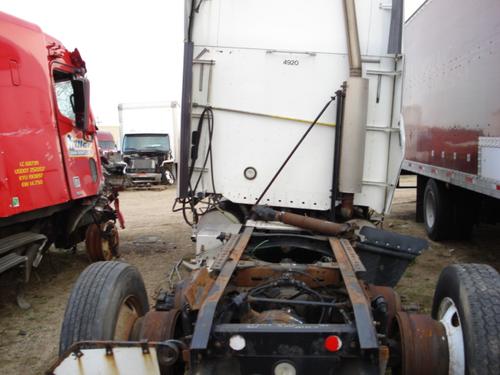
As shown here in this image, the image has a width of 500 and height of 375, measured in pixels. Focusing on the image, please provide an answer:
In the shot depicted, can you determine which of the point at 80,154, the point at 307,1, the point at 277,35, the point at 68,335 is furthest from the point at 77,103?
the point at 68,335

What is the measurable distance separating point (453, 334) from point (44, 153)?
14.6ft

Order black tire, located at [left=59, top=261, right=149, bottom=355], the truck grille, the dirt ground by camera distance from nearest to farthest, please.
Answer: black tire, located at [left=59, top=261, right=149, bottom=355] → the dirt ground → the truck grille

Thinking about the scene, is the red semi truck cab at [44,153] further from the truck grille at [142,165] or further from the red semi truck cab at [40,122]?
the truck grille at [142,165]

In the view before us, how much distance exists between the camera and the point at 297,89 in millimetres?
5430

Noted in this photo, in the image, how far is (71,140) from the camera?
19.8 feet

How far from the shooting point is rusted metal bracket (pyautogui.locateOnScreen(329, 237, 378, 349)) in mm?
2307

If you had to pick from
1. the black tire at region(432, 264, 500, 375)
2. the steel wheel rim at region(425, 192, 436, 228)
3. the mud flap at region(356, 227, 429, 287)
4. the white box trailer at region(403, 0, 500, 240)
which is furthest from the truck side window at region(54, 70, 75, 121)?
the steel wheel rim at region(425, 192, 436, 228)

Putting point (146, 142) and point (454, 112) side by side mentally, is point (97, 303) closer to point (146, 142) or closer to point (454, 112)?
point (454, 112)

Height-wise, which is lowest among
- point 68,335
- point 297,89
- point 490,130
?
point 68,335

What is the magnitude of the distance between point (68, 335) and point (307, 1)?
164 inches

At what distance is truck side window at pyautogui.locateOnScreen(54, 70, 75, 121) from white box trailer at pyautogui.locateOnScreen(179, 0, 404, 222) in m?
1.63

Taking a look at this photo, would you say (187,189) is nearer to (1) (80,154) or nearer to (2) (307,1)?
(1) (80,154)

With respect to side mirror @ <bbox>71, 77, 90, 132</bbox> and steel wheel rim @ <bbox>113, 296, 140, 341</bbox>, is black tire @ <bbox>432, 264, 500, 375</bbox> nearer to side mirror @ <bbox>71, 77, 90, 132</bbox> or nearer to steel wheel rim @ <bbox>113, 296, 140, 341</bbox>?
steel wheel rim @ <bbox>113, 296, 140, 341</bbox>

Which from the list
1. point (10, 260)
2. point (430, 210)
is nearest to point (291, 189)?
point (10, 260)
